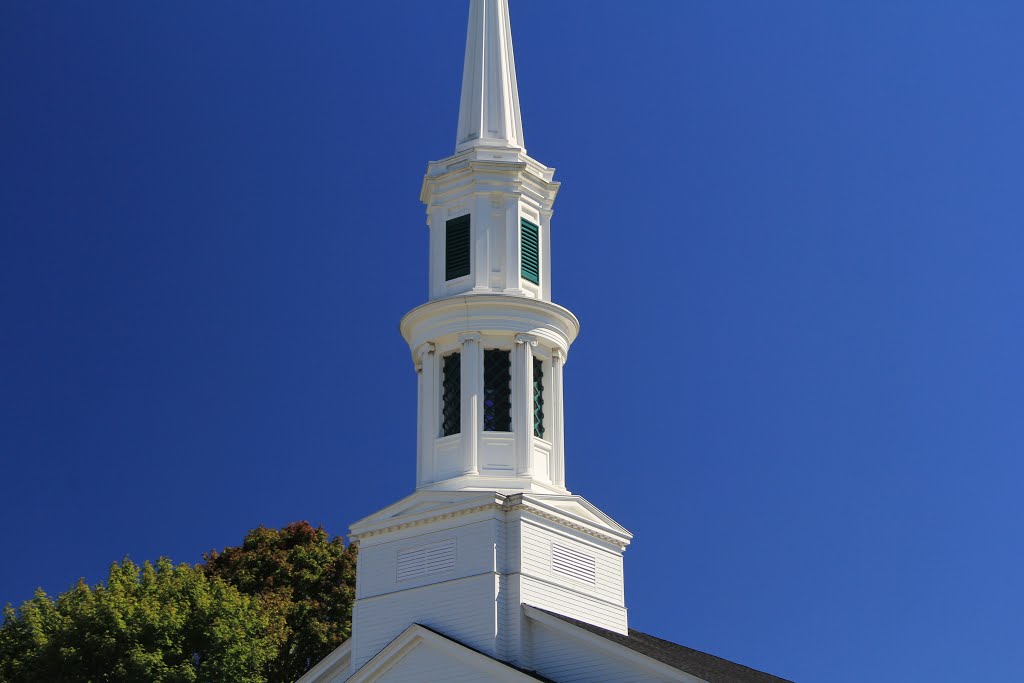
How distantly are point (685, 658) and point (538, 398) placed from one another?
24.3 feet

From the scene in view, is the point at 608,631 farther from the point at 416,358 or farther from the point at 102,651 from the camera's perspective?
the point at 102,651

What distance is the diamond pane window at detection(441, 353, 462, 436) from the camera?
36156 millimetres

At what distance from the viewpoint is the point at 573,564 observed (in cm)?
3441

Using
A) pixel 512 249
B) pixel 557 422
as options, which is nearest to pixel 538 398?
pixel 557 422

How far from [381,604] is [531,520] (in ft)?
13.9

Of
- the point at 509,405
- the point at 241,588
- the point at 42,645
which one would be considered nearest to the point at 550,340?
the point at 509,405

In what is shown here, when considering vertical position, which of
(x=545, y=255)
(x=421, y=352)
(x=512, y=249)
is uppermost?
(x=545, y=255)

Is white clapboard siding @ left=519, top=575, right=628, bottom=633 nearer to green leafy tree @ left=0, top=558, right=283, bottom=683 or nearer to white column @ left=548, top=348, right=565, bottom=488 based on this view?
white column @ left=548, top=348, right=565, bottom=488

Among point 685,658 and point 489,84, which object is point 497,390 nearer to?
point 685,658

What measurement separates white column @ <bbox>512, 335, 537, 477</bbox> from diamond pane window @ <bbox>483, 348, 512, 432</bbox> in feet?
0.89

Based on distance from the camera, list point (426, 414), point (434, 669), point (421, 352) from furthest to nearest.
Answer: point (421, 352), point (426, 414), point (434, 669)

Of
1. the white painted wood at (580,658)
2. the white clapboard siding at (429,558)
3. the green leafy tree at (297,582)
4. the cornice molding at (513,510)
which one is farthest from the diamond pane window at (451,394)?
the green leafy tree at (297,582)

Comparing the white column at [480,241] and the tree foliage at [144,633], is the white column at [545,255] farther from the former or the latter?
the tree foliage at [144,633]

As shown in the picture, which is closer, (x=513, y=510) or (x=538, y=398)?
(x=513, y=510)
